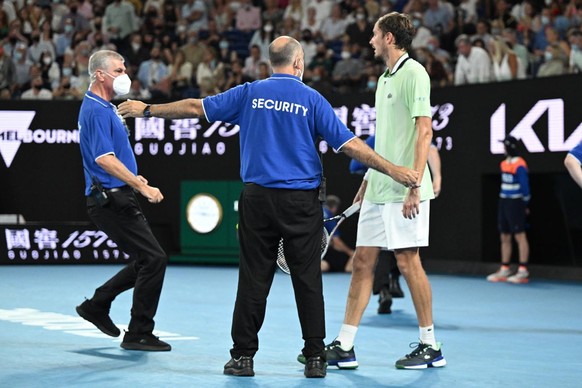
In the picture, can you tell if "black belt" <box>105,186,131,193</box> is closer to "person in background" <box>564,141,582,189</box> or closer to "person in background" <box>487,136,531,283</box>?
"person in background" <box>564,141,582,189</box>

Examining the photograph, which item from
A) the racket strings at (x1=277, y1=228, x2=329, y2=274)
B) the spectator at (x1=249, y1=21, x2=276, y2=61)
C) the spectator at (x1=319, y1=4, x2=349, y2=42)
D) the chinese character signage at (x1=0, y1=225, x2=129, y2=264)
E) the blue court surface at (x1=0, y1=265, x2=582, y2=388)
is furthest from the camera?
the spectator at (x1=249, y1=21, x2=276, y2=61)

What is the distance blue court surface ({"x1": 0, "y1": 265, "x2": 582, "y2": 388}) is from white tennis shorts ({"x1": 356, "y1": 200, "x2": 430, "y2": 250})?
822 mm

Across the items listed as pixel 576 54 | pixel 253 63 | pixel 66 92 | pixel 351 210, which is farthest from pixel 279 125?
pixel 66 92

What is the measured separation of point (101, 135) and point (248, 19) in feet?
43.8

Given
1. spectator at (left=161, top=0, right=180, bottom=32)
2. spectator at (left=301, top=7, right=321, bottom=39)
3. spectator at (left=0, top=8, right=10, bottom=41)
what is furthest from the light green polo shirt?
spectator at (left=0, top=8, right=10, bottom=41)

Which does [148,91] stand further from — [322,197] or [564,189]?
[322,197]

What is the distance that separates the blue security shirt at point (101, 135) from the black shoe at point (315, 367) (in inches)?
80.7

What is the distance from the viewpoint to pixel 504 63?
592 inches

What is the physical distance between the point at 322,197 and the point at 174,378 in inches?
56.2

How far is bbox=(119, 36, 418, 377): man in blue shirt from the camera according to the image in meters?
5.94

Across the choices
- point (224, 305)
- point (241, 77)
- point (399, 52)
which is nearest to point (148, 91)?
point (241, 77)

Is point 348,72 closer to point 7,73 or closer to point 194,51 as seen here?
point 194,51

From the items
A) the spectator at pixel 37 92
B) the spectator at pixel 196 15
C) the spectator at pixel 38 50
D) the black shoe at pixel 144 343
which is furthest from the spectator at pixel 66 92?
the black shoe at pixel 144 343

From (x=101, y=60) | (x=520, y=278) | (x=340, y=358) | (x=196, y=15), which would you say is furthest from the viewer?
(x=196, y=15)
